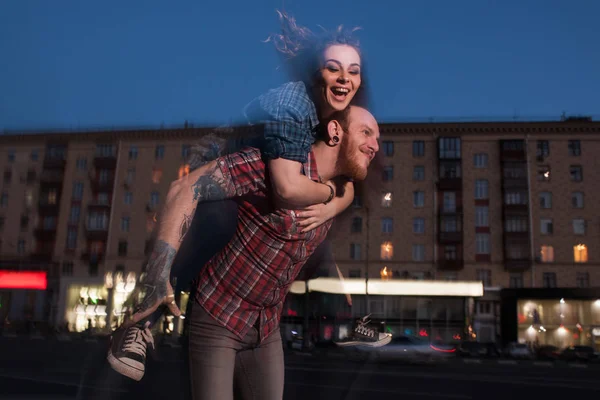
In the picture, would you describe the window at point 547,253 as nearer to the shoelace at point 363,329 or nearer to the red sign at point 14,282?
the red sign at point 14,282

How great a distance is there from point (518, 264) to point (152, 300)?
133ft

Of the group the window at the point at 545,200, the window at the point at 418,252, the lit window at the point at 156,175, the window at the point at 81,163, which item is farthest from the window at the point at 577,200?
the lit window at the point at 156,175

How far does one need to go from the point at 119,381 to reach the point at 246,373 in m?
0.28

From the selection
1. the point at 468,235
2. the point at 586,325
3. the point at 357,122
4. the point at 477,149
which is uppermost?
the point at 477,149

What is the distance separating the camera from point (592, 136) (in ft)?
129

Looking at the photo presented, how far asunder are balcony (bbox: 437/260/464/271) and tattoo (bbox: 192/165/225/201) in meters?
39.2

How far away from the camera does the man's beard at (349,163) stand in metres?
1.32

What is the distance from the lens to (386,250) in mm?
39438

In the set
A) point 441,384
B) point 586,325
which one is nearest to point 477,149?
point 586,325

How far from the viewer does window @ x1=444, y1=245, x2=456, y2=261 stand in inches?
1545

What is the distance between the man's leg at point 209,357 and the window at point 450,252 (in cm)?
3930

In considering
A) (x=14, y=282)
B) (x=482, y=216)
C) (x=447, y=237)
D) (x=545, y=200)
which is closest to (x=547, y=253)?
(x=545, y=200)

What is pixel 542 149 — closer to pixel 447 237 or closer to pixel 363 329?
pixel 447 237

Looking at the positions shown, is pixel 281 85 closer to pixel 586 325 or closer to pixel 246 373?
pixel 246 373
